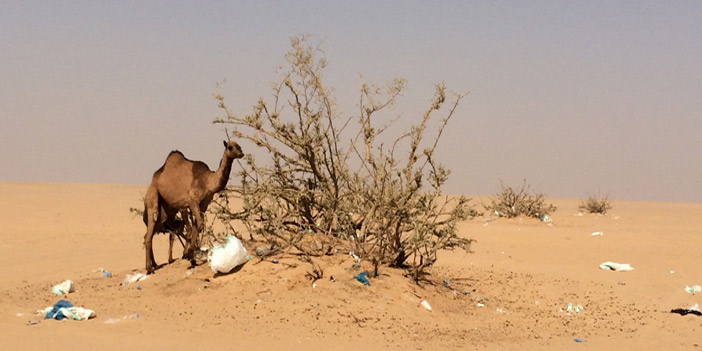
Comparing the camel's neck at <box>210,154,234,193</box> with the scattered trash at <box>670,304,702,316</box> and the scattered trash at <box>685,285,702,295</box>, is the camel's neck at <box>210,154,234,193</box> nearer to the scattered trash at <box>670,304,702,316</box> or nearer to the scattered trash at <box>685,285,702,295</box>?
the scattered trash at <box>670,304,702,316</box>

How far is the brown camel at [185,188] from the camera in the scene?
9.88 meters

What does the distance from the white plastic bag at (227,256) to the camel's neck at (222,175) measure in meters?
0.77

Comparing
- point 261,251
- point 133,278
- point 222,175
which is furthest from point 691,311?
point 133,278

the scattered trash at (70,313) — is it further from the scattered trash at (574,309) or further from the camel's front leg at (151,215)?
the scattered trash at (574,309)

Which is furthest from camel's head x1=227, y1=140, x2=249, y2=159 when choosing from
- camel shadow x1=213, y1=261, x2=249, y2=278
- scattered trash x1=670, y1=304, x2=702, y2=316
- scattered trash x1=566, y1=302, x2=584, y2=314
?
scattered trash x1=670, y1=304, x2=702, y2=316

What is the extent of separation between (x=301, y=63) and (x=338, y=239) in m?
2.39

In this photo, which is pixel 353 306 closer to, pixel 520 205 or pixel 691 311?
pixel 691 311

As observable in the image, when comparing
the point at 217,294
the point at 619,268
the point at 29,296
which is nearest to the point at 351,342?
the point at 217,294

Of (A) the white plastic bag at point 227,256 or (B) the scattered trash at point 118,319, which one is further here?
(A) the white plastic bag at point 227,256

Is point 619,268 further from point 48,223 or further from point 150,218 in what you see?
point 48,223

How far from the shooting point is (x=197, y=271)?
390 inches

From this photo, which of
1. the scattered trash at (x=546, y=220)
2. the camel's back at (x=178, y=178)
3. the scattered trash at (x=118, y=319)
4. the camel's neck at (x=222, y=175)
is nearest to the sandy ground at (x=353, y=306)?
the scattered trash at (x=118, y=319)

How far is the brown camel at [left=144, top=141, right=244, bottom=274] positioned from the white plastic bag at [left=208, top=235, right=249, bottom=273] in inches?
29.3

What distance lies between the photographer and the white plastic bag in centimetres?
932
